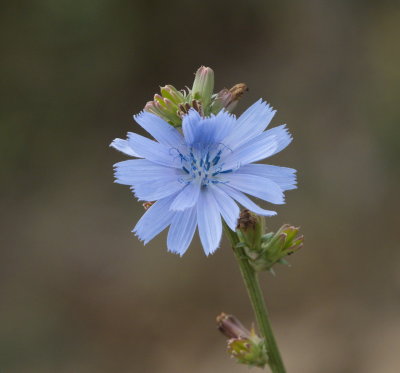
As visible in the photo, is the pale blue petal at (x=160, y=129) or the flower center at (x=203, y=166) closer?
the pale blue petal at (x=160, y=129)

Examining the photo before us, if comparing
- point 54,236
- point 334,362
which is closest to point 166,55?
point 54,236

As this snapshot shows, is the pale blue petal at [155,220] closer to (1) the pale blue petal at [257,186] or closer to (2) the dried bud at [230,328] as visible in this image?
(1) the pale blue petal at [257,186]

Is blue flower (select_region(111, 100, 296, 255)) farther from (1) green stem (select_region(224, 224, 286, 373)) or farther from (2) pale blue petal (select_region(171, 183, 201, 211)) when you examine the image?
(1) green stem (select_region(224, 224, 286, 373))

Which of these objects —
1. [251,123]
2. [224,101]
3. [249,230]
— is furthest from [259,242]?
[224,101]

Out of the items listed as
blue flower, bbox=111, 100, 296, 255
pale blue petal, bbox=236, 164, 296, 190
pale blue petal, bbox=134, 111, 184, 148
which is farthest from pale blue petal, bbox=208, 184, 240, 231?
pale blue petal, bbox=134, 111, 184, 148

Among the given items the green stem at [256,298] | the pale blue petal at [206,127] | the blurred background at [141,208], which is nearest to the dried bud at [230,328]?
the green stem at [256,298]

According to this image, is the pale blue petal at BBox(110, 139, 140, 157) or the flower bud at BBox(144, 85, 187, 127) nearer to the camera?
the pale blue petal at BBox(110, 139, 140, 157)

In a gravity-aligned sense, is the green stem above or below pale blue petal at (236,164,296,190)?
below
